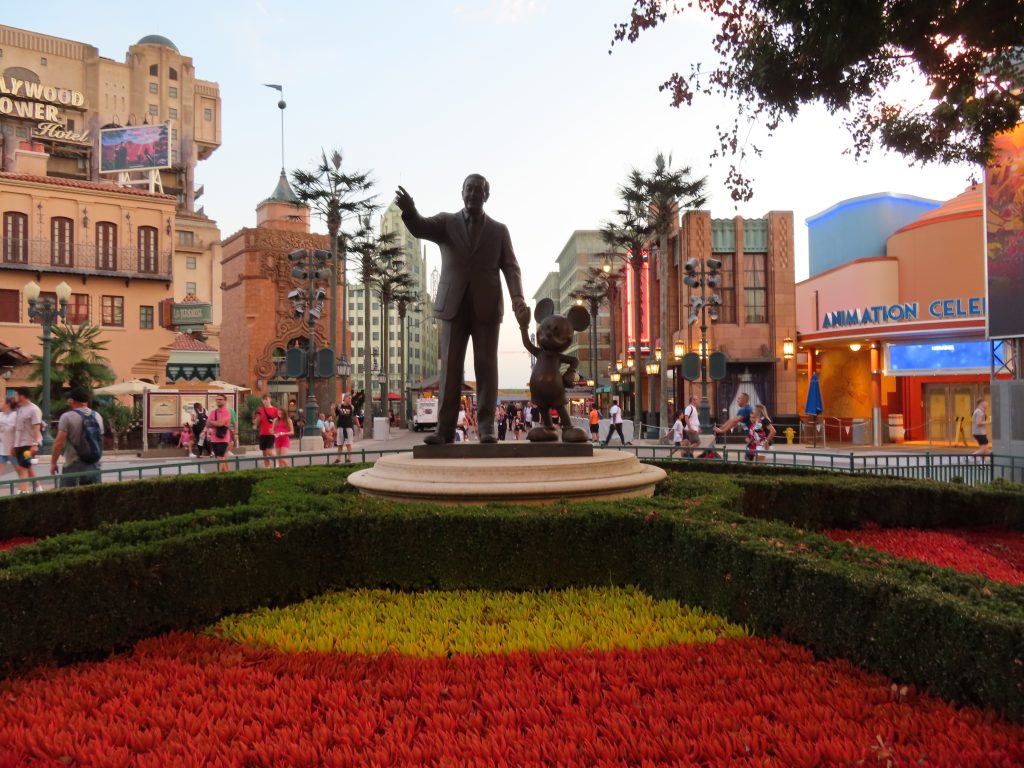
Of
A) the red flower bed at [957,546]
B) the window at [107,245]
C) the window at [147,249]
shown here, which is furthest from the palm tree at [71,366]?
the red flower bed at [957,546]

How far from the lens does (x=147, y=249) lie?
→ 3553 centimetres

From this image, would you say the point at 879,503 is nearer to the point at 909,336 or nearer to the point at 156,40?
the point at 909,336

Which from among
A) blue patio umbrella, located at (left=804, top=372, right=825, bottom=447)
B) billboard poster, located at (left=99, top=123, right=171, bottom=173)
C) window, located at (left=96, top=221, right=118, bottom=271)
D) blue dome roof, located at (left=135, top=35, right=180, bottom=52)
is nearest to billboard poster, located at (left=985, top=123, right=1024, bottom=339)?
blue patio umbrella, located at (left=804, top=372, right=825, bottom=447)

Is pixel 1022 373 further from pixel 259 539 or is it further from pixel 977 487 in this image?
pixel 259 539

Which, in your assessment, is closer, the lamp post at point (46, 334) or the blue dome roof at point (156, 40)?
the lamp post at point (46, 334)

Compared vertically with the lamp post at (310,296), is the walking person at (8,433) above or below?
below

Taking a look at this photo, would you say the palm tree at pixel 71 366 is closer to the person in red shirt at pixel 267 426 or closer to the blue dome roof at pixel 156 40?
the person in red shirt at pixel 267 426

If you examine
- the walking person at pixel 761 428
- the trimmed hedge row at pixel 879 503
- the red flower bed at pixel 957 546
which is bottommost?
the red flower bed at pixel 957 546

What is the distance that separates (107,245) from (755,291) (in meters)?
31.4

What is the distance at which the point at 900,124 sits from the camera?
988cm

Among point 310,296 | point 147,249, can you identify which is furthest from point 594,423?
point 147,249

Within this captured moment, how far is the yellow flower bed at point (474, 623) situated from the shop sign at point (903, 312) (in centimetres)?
2592

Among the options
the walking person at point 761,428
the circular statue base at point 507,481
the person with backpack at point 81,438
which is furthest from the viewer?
the walking person at point 761,428

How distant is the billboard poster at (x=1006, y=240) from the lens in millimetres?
16234
